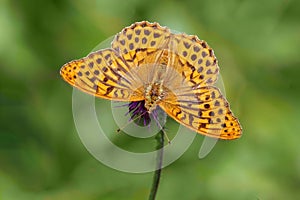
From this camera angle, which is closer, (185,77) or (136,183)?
(185,77)

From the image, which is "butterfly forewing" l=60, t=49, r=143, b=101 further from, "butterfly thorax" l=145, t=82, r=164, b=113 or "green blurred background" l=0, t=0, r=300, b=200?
"green blurred background" l=0, t=0, r=300, b=200

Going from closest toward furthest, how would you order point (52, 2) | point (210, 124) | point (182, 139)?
point (210, 124), point (182, 139), point (52, 2)

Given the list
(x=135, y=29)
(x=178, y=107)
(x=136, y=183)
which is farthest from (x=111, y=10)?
(x=178, y=107)

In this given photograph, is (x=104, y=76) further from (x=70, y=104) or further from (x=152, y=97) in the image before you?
(x=70, y=104)

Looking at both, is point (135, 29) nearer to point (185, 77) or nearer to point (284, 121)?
point (185, 77)

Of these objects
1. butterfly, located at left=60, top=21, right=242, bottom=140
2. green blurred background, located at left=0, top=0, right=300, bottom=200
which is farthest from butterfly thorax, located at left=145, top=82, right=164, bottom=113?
green blurred background, located at left=0, top=0, right=300, bottom=200

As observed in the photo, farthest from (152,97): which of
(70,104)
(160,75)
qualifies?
(70,104)

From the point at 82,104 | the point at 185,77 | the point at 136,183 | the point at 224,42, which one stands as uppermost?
the point at 224,42
